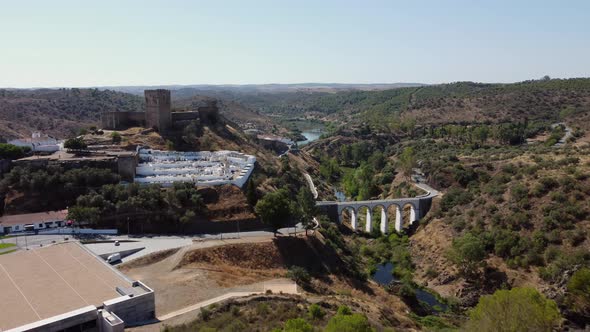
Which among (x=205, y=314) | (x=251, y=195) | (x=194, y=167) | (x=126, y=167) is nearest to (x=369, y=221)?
(x=251, y=195)

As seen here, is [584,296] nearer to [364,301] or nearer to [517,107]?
[364,301]

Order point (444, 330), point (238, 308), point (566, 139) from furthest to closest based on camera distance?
point (566, 139) < point (444, 330) < point (238, 308)

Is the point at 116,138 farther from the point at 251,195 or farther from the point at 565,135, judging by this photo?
the point at 565,135

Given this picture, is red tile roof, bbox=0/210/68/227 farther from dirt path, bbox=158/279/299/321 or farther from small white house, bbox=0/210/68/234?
dirt path, bbox=158/279/299/321

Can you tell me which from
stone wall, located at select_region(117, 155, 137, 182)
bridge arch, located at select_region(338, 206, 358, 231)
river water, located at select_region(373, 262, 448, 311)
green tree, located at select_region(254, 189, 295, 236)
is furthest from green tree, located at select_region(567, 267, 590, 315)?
stone wall, located at select_region(117, 155, 137, 182)

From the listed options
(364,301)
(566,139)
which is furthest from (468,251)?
(566,139)

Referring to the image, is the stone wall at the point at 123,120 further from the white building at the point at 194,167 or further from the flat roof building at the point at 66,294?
the flat roof building at the point at 66,294
